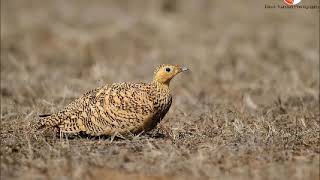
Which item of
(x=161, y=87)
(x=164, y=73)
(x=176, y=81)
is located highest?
(x=164, y=73)

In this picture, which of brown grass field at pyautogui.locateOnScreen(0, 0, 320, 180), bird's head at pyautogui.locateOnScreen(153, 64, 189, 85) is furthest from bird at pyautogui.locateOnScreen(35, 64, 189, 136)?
brown grass field at pyautogui.locateOnScreen(0, 0, 320, 180)

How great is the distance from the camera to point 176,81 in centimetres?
1136

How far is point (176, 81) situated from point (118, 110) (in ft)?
17.0

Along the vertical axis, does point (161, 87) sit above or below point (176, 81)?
above

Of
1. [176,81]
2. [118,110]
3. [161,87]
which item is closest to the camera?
[118,110]

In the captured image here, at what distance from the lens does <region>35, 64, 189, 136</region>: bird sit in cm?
621

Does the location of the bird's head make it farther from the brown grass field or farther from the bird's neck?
the brown grass field

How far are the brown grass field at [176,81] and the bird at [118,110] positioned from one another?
0.13 m

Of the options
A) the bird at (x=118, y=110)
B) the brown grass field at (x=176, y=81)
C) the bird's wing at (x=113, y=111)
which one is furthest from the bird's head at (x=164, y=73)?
the brown grass field at (x=176, y=81)

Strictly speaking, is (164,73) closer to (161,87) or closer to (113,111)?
(161,87)

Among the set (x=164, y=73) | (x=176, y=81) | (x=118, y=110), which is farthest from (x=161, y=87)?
(x=176, y=81)

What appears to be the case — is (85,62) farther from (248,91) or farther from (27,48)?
(248,91)

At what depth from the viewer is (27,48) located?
14.4 m

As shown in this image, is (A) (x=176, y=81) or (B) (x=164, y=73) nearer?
(B) (x=164, y=73)
